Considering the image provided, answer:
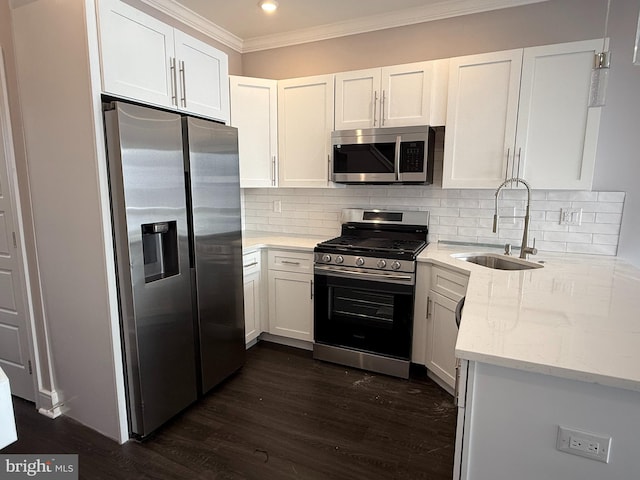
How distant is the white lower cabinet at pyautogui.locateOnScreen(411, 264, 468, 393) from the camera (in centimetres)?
228

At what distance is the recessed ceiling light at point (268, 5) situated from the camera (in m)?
2.63

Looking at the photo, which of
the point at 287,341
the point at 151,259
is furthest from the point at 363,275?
the point at 151,259

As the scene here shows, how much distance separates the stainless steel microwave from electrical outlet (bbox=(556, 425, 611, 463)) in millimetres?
1894

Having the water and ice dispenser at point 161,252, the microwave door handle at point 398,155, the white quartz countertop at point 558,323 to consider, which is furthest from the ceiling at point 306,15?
the white quartz countertop at point 558,323

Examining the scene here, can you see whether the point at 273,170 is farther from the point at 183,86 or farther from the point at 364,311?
the point at 364,311

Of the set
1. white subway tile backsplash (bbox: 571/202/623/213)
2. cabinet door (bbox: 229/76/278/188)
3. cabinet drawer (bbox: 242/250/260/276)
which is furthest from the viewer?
cabinet door (bbox: 229/76/278/188)

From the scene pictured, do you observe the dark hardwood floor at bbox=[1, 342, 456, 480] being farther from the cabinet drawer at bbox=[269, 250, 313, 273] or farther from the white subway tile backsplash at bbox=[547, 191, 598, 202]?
the white subway tile backsplash at bbox=[547, 191, 598, 202]

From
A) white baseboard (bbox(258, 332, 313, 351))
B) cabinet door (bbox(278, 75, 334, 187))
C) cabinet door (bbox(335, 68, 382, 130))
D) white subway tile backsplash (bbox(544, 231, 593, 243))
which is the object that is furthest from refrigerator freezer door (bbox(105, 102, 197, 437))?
white subway tile backsplash (bbox(544, 231, 593, 243))

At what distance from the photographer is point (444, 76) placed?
251cm

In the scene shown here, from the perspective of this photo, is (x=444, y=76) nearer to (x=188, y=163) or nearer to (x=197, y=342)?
(x=188, y=163)

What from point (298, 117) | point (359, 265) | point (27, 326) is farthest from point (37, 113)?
point (359, 265)

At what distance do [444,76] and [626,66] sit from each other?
1.14 meters

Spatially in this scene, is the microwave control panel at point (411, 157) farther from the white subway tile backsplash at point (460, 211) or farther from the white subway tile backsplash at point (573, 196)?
the white subway tile backsplash at point (573, 196)

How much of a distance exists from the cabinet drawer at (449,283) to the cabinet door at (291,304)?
0.98 metres
